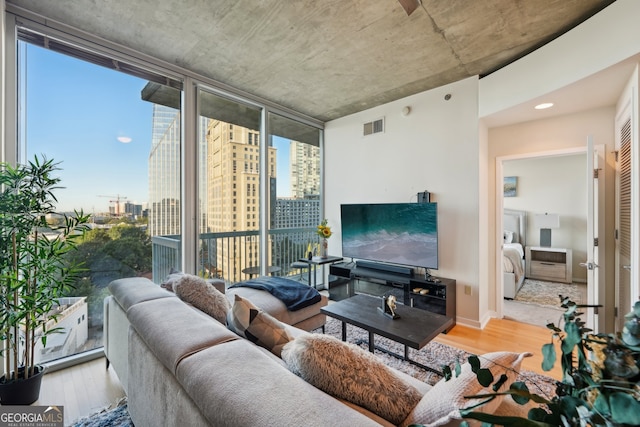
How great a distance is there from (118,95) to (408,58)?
2946 millimetres

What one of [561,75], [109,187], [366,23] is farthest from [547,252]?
[109,187]

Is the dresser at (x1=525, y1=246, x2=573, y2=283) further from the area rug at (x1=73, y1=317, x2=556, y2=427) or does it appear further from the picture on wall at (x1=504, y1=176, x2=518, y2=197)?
the area rug at (x1=73, y1=317, x2=556, y2=427)

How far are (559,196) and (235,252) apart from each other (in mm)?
6477

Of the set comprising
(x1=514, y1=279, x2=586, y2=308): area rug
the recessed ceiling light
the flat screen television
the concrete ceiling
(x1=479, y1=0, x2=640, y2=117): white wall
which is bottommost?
(x1=514, y1=279, x2=586, y2=308): area rug

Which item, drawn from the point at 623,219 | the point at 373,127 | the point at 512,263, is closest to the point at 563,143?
the point at 623,219

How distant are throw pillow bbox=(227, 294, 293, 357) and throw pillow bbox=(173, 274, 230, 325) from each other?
1.14 ft

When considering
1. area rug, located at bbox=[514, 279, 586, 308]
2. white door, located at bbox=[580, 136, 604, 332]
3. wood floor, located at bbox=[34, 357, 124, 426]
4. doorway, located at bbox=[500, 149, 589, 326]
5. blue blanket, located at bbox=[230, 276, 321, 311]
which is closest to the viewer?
wood floor, located at bbox=[34, 357, 124, 426]

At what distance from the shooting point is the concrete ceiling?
2.11 m

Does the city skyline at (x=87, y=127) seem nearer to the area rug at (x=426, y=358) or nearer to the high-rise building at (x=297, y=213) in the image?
the high-rise building at (x=297, y=213)

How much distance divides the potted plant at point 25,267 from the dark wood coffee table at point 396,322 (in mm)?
2015

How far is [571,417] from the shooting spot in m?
0.40

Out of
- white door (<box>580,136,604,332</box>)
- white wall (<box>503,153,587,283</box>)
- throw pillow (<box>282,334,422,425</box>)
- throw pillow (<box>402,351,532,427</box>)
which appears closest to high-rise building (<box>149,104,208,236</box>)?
throw pillow (<box>282,334,422,425</box>)

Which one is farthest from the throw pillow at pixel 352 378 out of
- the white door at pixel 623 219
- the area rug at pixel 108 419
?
the white door at pixel 623 219

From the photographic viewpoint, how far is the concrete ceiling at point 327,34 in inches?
83.2
